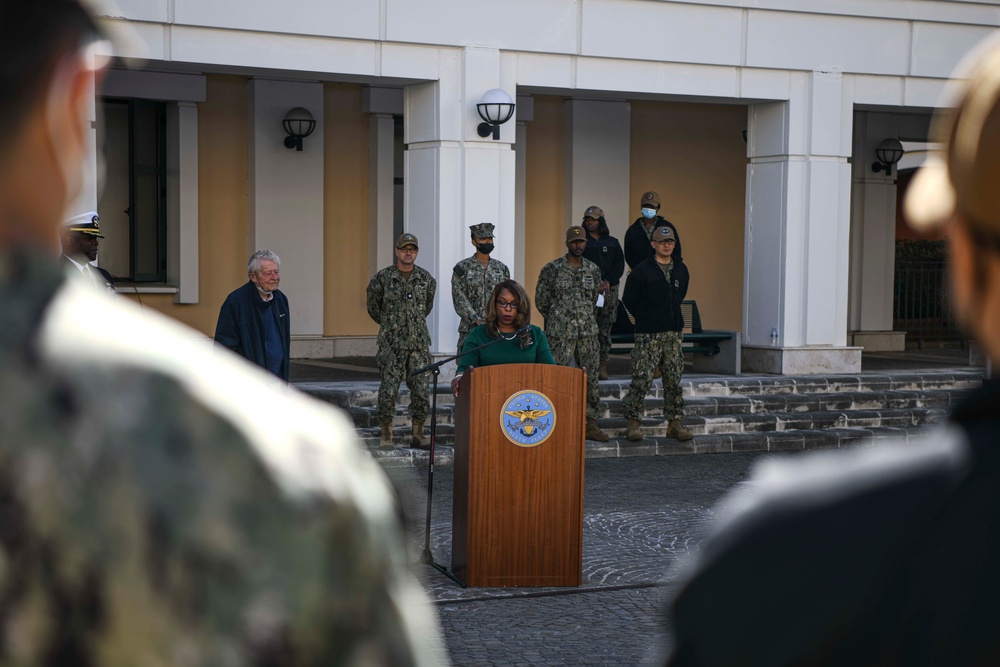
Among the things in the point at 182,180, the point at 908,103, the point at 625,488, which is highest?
the point at 908,103

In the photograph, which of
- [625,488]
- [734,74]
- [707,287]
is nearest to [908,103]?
[734,74]

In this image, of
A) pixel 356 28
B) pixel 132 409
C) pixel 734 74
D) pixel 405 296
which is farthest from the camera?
pixel 734 74

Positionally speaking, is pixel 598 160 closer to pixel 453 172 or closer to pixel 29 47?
pixel 453 172

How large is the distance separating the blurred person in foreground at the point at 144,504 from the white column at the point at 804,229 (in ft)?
49.1

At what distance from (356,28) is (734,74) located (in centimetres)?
434

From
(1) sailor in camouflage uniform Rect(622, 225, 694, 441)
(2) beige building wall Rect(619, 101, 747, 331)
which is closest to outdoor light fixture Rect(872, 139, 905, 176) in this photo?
(2) beige building wall Rect(619, 101, 747, 331)

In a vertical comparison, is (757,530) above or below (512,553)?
above

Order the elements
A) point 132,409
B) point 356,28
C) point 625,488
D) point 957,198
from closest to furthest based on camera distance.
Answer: point 132,409, point 957,198, point 625,488, point 356,28

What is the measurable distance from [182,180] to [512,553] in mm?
9982

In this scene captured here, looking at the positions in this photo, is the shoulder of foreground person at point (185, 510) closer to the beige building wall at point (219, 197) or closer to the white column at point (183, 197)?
the white column at point (183, 197)

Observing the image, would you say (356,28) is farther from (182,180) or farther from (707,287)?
(707,287)

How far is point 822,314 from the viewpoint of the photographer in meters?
15.7

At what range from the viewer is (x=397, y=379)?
11984mm

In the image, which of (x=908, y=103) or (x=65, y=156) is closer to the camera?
(x=65, y=156)
